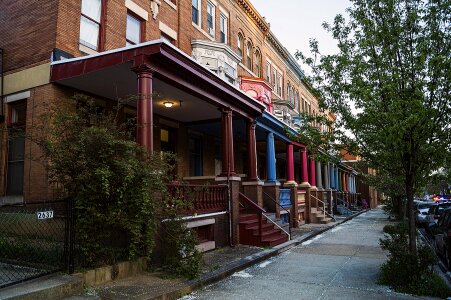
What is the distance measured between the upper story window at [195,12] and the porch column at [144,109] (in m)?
9.13

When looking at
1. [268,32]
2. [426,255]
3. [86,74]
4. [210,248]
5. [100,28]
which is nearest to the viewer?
[426,255]

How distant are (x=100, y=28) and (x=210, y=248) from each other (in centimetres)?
751

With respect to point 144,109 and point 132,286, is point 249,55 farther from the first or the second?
point 132,286

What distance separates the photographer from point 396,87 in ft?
25.1

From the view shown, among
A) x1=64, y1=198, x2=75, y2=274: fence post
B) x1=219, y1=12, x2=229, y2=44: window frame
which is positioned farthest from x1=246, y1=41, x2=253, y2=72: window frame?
x1=64, y1=198, x2=75, y2=274: fence post

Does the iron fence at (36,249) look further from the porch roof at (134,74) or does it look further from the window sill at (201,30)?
the window sill at (201,30)

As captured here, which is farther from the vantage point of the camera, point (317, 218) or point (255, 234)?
point (317, 218)

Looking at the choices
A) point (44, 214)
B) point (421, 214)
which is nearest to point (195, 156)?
point (44, 214)

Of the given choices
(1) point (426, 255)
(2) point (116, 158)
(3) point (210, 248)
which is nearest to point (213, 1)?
(3) point (210, 248)

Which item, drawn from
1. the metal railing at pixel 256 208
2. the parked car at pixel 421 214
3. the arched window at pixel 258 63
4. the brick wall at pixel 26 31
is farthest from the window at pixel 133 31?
the parked car at pixel 421 214

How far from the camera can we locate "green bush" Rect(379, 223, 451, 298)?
692 centimetres

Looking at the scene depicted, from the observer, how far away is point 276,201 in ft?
52.0

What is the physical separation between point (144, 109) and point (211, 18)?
11.8 metres

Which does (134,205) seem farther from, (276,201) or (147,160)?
(276,201)
